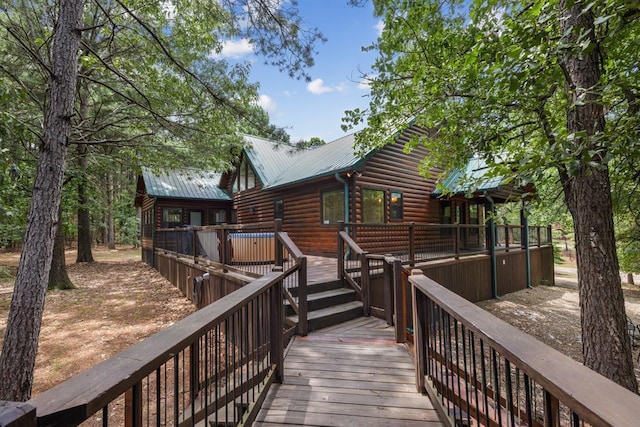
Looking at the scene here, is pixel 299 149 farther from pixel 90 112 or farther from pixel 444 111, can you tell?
pixel 90 112

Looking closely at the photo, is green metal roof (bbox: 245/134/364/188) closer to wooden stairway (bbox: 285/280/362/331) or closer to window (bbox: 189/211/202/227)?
wooden stairway (bbox: 285/280/362/331)

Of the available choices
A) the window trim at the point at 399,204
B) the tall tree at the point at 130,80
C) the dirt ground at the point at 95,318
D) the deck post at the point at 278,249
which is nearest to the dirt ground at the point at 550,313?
the window trim at the point at 399,204

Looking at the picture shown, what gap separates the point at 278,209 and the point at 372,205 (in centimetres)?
448

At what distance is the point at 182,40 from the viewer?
6.87m

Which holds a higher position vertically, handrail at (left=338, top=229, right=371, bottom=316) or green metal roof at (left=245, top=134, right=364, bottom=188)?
green metal roof at (left=245, top=134, right=364, bottom=188)

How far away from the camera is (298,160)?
14438 mm

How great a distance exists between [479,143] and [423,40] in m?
2.03

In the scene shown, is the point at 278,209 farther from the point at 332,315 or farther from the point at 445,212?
the point at 332,315

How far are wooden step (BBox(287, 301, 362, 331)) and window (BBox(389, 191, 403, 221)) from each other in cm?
574

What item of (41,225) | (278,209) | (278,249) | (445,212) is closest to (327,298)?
(278,249)

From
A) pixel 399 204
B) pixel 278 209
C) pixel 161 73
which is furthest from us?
pixel 278 209

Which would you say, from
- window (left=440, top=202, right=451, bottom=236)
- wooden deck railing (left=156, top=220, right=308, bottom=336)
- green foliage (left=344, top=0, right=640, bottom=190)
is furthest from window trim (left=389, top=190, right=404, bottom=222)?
wooden deck railing (left=156, top=220, right=308, bottom=336)

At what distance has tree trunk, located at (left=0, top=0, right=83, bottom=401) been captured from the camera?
3.18 meters

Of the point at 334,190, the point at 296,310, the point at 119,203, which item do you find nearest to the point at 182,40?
the point at 334,190
